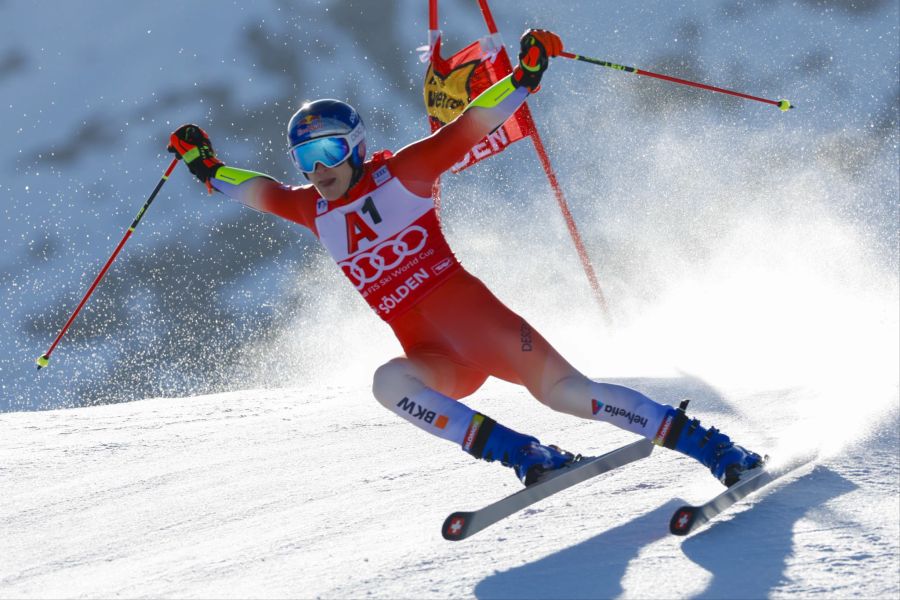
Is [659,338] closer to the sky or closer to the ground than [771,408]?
closer to the sky

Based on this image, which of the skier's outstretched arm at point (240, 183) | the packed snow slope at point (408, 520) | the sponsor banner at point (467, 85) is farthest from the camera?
the sponsor banner at point (467, 85)

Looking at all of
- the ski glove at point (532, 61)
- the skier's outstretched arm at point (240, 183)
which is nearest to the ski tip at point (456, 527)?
the skier's outstretched arm at point (240, 183)

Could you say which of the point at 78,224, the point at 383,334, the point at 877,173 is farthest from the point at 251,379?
the point at 383,334

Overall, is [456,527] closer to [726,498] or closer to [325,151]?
[726,498]

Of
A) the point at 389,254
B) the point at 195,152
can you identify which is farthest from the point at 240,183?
the point at 389,254

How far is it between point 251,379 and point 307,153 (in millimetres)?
56954

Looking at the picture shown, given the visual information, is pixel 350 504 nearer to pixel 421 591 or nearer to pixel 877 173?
pixel 421 591

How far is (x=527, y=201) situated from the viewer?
191 feet

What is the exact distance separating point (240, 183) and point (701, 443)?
2.18 meters

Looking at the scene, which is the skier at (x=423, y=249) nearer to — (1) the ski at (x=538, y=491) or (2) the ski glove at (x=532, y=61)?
(2) the ski glove at (x=532, y=61)

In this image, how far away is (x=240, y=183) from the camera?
4355 millimetres

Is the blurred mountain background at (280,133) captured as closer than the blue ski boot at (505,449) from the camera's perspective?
No

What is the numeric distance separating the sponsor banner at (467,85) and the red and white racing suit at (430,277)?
5.37 m

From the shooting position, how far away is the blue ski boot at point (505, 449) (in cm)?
343
